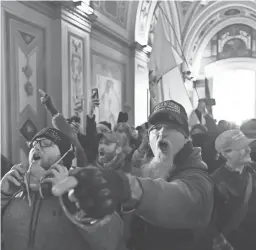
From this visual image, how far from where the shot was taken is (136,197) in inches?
30.5

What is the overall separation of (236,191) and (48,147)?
1071 millimetres

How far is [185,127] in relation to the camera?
49.4 inches

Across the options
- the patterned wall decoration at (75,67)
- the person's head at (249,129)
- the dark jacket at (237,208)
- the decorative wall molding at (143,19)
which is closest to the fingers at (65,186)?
the dark jacket at (237,208)

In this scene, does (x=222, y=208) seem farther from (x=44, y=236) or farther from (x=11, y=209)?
(x=11, y=209)

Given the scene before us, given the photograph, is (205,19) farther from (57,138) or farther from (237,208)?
(57,138)

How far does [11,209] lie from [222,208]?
1.10m

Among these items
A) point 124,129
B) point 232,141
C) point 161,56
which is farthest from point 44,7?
point 232,141

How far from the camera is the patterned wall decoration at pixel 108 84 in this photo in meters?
6.56

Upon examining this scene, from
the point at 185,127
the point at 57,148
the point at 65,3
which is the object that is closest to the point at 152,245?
the point at 185,127

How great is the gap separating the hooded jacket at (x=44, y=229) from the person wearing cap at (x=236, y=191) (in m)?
0.65

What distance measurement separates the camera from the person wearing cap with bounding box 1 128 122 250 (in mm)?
1491

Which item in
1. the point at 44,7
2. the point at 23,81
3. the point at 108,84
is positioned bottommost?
the point at 23,81

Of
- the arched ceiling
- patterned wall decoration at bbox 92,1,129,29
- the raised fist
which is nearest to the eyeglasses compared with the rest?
the raised fist

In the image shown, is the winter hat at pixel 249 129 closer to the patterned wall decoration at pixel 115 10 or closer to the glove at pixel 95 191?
the glove at pixel 95 191
